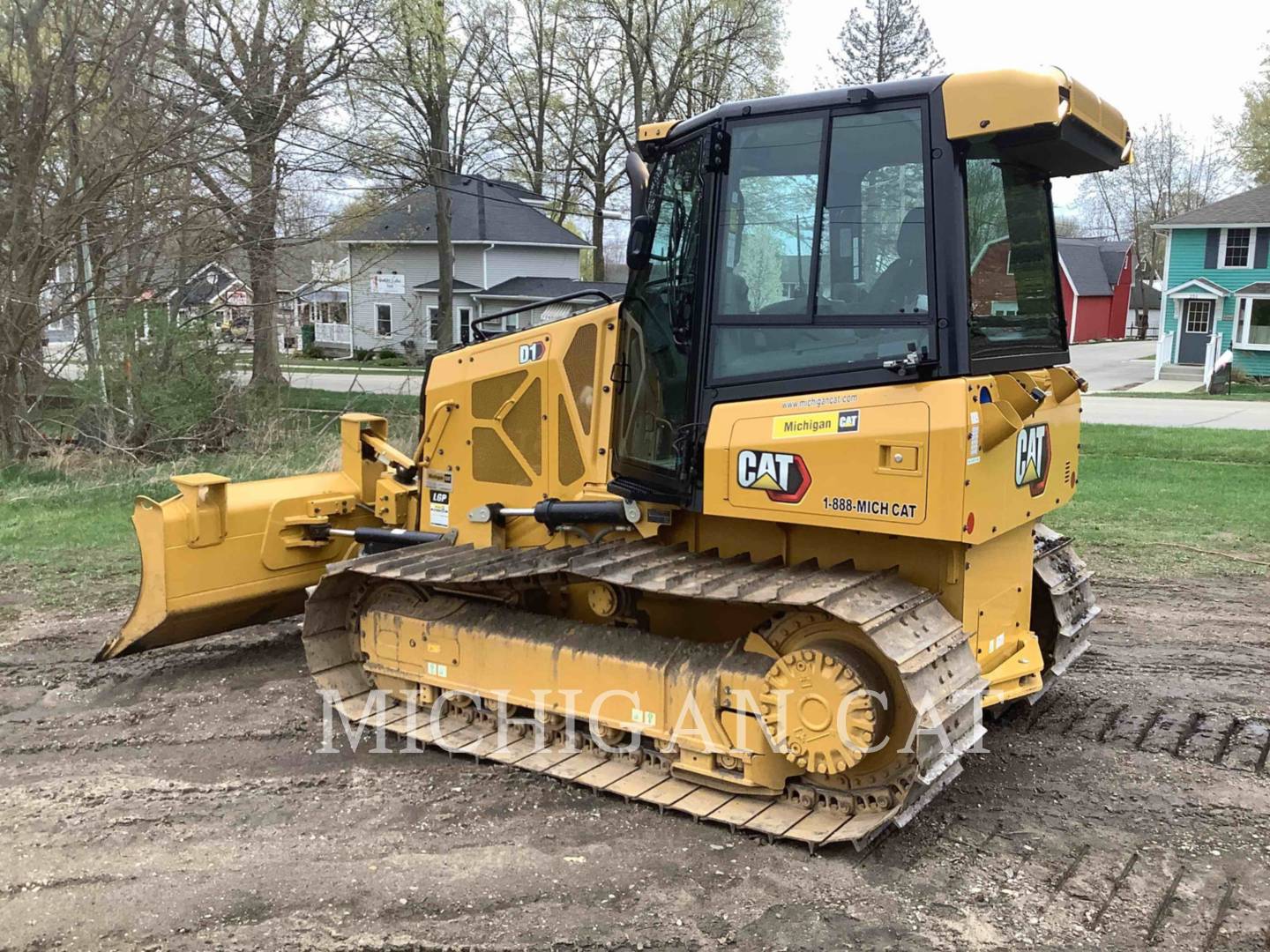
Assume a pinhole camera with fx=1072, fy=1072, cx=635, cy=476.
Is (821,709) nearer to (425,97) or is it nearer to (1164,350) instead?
(425,97)

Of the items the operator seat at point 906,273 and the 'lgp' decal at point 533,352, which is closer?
the operator seat at point 906,273

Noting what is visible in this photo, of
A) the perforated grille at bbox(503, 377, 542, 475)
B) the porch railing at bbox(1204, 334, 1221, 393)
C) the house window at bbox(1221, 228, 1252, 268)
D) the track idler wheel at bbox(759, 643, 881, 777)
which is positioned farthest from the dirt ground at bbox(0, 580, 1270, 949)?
the house window at bbox(1221, 228, 1252, 268)

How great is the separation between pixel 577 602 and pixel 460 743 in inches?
33.8

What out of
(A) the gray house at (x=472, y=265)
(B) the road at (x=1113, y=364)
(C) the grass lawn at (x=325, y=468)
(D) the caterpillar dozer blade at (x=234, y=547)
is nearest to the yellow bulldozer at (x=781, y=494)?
(D) the caterpillar dozer blade at (x=234, y=547)

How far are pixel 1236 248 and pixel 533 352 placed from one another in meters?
31.9

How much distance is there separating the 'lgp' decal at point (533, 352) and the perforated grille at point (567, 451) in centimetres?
25

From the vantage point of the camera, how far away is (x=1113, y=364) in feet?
124

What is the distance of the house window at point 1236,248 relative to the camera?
30.8 m

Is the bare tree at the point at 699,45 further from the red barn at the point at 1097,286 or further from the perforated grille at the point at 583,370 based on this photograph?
the perforated grille at the point at 583,370

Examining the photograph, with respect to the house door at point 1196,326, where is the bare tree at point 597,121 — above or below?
above

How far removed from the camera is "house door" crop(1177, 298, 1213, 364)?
32141mm

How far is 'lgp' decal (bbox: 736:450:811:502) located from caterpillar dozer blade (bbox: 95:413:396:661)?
10.1 feet

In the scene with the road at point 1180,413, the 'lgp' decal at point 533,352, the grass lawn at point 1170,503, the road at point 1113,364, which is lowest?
the grass lawn at point 1170,503

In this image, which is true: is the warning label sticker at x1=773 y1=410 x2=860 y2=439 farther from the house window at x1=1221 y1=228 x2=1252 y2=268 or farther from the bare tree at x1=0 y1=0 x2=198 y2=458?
the house window at x1=1221 y1=228 x2=1252 y2=268
